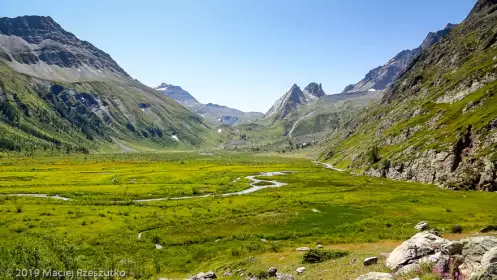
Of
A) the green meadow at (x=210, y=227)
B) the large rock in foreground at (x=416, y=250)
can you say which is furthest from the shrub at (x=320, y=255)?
the large rock in foreground at (x=416, y=250)

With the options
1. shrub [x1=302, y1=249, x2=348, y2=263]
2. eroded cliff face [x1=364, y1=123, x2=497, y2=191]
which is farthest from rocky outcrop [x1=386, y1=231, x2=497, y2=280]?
eroded cliff face [x1=364, y1=123, x2=497, y2=191]

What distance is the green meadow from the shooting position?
42.7m

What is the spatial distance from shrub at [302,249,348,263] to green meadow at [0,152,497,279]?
150 cm

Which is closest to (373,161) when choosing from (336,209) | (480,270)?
(336,209)

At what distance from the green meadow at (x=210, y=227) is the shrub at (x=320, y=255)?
1504mm

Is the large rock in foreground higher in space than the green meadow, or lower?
higher

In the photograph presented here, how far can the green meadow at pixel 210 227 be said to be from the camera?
140 feet

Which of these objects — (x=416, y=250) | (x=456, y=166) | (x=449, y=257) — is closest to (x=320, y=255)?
(x=416, y=250)

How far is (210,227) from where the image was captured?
223 feet

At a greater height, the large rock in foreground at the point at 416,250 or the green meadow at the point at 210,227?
the large rock in foreground at the point at 416,250

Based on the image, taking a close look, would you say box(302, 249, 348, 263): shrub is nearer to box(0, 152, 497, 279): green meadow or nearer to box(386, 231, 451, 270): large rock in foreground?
box(0, 152, 497, 279): green meadow

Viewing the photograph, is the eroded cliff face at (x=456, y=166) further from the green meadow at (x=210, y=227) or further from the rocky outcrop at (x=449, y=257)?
the rocky outcrop at (x=449, y=257)

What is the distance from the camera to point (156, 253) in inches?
2092

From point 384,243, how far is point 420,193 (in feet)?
224
